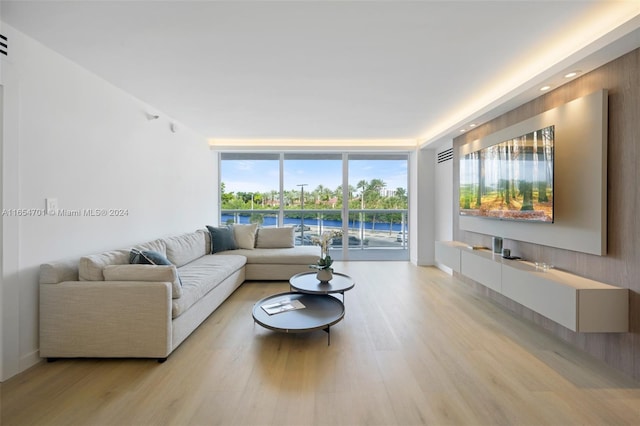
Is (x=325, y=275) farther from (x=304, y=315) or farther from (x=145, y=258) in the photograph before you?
(x=145, y=258)

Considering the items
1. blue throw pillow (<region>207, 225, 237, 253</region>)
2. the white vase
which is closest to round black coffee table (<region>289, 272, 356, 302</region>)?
the white vase

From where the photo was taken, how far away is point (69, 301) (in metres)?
2.05

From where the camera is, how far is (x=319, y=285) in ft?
9.53

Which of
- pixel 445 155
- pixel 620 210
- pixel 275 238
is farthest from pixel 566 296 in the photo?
pixel 275 238

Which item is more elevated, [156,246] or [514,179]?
[514,179]

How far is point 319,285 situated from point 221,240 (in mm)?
2171

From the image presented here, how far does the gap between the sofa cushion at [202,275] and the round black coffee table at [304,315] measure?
568mm

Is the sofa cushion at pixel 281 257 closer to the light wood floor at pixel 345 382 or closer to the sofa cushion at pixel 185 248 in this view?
the sofa cushion at pixel 185 248

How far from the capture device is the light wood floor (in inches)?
60.9

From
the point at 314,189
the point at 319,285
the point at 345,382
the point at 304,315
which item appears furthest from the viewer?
the point at 314,189

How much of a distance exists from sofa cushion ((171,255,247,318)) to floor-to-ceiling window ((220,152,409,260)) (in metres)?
2.04

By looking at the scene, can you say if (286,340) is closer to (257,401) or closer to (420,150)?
(257,401)

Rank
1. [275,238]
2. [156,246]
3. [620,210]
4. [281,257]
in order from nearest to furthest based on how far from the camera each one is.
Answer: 1. [620,210]
2. [156,246]
3. [281,257]
4. [275,238]

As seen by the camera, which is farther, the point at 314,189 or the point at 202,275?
the point at 314,189
